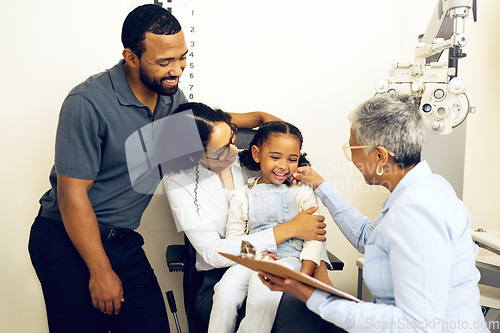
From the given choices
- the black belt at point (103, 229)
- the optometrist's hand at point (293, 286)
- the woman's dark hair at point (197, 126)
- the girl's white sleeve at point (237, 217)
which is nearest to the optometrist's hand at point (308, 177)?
the girl's white sleeve at point (237, 217)

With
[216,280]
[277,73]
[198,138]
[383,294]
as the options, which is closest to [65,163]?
[198,138]

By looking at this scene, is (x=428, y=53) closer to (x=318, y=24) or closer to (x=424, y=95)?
(x=424, y=95)

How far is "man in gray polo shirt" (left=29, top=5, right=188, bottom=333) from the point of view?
144 centimetres

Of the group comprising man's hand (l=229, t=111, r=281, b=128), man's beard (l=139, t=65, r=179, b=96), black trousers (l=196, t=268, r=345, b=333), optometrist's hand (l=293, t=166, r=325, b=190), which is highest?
man's beard (l=139, t=65, r=179, b=96)

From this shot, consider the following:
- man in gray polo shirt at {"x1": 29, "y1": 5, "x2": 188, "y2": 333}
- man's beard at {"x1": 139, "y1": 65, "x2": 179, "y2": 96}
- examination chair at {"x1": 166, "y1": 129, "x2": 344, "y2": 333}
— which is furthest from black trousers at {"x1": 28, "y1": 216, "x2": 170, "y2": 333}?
man's beard at {"x1": 139, "y1": 65, "x2": 179, "y2": 96}

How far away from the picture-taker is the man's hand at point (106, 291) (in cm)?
150

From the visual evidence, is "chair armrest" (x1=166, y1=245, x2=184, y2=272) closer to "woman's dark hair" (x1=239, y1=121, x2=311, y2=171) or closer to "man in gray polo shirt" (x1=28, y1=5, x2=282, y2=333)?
"man in gray polo shirt" (x1=28, y1=5, x2=282, y2=333)

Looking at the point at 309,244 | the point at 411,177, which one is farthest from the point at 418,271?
the point at 309,244

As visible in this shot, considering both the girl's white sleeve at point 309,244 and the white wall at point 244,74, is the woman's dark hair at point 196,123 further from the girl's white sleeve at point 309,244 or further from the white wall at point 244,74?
the white wall at point 244,74

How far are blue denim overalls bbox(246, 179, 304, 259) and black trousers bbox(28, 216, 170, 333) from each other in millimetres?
485

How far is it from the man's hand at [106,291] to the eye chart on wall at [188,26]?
0.97 m

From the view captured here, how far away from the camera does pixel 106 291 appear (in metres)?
1.50

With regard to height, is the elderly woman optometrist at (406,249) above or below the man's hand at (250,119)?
below

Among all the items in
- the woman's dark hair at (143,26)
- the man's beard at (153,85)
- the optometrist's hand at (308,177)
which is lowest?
the optometrist's hand at (308,177)
